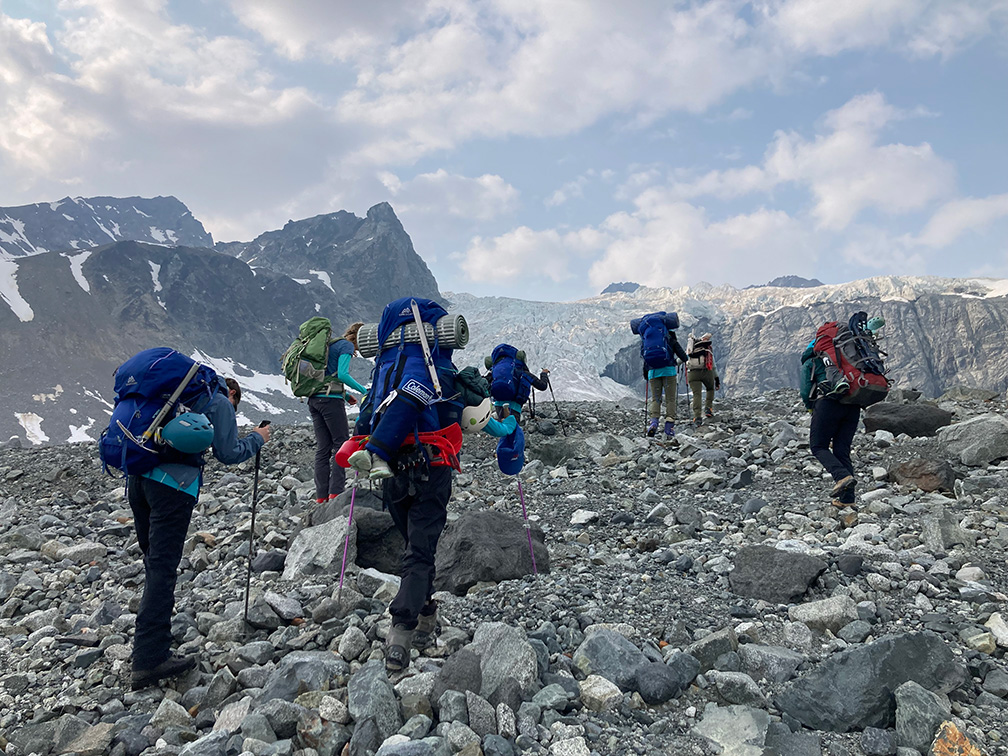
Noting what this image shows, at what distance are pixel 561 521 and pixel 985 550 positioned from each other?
167 inches

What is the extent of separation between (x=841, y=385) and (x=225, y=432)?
6.28 meters

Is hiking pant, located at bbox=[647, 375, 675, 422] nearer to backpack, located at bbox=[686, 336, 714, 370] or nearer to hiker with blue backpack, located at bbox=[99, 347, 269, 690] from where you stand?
backpack, located at bbox=[686, 336, 714, 370]

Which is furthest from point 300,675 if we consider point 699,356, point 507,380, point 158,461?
point 699,356

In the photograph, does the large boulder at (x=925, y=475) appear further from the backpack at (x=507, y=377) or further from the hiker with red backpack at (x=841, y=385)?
the backpack at (x=507, y=377)

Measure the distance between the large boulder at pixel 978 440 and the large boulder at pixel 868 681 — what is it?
6.20 m

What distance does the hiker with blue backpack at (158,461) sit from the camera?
3875 millimetres

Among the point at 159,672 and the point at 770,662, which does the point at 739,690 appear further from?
the point at 159,672

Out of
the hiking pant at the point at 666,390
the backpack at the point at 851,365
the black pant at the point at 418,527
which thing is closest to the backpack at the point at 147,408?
the black pant at the point at 418,527

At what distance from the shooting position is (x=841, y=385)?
21.8ft

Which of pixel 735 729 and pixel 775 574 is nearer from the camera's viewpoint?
pixel 735 729

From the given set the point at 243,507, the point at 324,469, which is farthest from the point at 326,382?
the point at 243,507

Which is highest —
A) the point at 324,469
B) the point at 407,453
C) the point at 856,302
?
the point at 856,302

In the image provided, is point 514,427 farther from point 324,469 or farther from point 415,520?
point 324,469

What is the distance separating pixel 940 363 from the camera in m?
150
